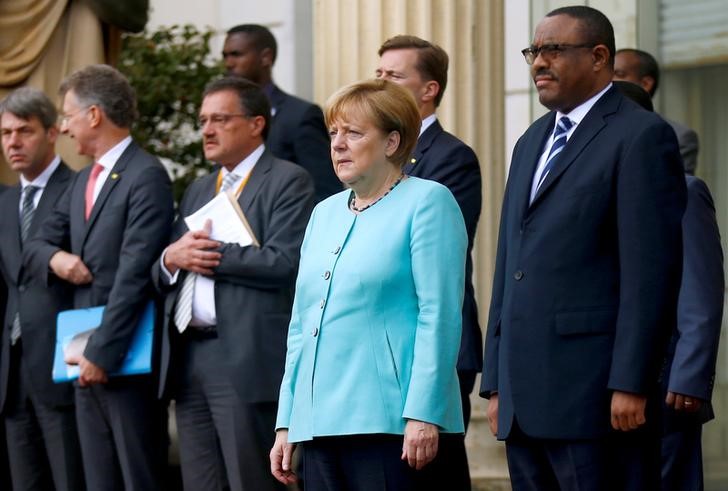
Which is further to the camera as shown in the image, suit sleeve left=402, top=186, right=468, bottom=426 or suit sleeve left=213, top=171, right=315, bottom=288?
suit sleeve left=213, top=171, right=315, bottom=288

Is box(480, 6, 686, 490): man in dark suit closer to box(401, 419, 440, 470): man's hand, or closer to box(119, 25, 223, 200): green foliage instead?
box(401, 419, 440, 470): man's hand

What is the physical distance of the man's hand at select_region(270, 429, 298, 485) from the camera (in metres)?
4.94

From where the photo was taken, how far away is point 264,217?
6645 millimetres

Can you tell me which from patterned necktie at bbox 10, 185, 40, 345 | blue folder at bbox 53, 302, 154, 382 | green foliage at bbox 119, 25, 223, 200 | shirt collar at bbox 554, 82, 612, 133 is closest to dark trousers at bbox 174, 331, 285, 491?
blue folder at bbox 53, 302, 154, 382

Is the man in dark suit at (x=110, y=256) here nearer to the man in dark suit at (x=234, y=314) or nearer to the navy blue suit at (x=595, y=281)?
the man in dark suit at (x=234, y=314)

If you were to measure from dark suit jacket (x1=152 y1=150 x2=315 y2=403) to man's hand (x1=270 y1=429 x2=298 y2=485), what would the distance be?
4.95ft

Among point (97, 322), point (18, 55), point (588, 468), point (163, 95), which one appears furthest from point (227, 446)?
point (163, 95)

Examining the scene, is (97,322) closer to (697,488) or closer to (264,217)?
(264,217)

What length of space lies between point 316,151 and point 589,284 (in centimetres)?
366

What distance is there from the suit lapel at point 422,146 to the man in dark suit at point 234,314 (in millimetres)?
652

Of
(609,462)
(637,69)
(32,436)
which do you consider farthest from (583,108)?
(32,436)

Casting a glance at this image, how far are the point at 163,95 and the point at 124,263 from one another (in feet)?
11.3

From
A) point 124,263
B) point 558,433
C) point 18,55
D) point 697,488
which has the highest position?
point 18,55

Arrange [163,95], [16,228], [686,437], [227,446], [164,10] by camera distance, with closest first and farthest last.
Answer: [686,437] < [227,446] < [16,228] < [163,95] < [164,10]
